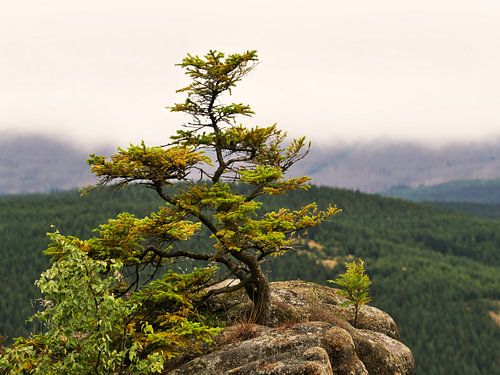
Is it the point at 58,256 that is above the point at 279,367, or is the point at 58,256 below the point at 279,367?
above

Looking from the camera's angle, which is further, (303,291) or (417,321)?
(417,321)

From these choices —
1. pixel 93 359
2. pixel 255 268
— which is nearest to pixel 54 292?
pixel 93 359

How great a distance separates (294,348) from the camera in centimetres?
1875

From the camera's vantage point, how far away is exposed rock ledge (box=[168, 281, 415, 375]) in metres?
17.9

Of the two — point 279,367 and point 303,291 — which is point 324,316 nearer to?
point 303,291

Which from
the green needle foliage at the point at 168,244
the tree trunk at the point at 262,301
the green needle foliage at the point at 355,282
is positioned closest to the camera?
the green needle foliage at the point at 168,244

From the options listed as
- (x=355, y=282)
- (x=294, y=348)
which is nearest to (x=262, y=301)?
(x=294, y=348)

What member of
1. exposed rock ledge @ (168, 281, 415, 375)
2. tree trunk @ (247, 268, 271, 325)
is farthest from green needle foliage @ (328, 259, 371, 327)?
tree trunk @ (247, 268, 271, 325)

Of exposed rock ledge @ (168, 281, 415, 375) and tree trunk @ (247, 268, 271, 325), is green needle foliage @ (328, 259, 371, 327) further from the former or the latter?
tree trunk @ (247, 268, 271, 325)

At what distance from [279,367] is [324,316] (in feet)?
27.5

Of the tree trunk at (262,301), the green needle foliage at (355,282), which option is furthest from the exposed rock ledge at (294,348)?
the green needle foliage at (355,282)

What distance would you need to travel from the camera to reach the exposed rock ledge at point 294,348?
17938 millimetres

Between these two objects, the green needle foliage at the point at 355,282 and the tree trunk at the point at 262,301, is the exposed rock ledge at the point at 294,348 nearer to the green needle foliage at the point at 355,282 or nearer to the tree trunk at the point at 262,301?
the tree trunk at the point at 262,301

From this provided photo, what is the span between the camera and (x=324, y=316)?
25.5 metres
